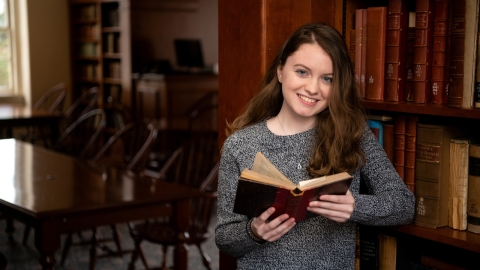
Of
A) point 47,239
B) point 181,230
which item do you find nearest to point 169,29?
point 181,230

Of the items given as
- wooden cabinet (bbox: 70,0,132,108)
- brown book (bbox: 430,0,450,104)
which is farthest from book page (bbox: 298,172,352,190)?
wooden cabinet (bbox: 70,0,132,108)

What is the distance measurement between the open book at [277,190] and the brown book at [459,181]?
1.14ft

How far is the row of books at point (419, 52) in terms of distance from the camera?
1.57 m

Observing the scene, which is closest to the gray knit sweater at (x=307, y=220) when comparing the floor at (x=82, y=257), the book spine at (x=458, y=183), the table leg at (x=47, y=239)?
the book spine at (x=458, y=183)

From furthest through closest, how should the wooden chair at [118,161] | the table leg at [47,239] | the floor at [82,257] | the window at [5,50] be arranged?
the window at [5,50]
the floor at [82,257]
the wooden chair at [118,161]
the table leg at [47,239]

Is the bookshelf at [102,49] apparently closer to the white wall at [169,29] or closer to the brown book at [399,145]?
the white wall at [169,29]

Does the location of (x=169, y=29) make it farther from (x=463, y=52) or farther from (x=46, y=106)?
(x=463, y=52)

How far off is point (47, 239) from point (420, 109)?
1.72 metres

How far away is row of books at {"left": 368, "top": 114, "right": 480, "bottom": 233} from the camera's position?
1617mm

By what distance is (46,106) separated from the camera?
7.93 meters

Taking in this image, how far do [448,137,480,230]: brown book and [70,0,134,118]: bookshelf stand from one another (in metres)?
5.61

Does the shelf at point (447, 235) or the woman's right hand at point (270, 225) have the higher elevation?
the woman's right hand at point (270, 225)

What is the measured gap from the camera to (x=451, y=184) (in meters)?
1.65

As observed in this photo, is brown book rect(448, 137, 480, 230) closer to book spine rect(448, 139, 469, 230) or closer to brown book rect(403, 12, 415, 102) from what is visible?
book spine rect(448, 139, 469, 230)
